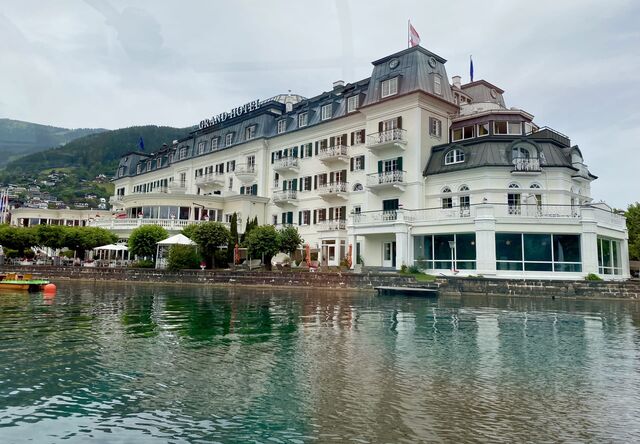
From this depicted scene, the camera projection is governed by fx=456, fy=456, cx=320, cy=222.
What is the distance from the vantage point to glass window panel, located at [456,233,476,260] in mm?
33844

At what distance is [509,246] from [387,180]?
41.3 feet

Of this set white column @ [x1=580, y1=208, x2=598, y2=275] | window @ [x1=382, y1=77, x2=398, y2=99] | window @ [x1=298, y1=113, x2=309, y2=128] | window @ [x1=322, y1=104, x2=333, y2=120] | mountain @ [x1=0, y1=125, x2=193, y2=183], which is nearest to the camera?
white column @ [x1=580, y1=208, x2=598, y2=275]

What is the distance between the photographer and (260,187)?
55312 mm

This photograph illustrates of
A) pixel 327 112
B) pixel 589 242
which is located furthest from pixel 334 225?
pixel 589 242

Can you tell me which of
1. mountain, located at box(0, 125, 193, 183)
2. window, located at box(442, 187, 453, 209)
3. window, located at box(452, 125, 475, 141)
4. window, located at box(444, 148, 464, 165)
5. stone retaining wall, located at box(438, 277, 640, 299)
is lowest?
stone retaining wall, located at box(438, 277, 640, 299)

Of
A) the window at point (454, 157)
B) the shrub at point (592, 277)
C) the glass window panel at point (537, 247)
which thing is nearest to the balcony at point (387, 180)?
the window at point (454, 157)

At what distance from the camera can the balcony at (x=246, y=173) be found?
184ft

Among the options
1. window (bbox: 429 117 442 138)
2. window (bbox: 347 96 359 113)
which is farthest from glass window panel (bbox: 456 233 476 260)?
window (bbox: 347 96 359 113)

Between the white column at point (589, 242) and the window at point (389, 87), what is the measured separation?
1929cm

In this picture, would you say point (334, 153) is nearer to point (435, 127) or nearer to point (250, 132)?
point (435, 127)

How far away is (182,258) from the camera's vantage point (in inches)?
1599

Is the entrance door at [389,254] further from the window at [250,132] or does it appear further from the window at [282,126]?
the window at [250,132]

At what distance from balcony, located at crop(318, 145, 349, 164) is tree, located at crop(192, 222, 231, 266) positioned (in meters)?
13.0

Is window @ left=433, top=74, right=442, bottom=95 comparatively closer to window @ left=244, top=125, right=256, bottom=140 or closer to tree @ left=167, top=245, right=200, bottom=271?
window @ left=244, top=125, right=256, bottom=140
